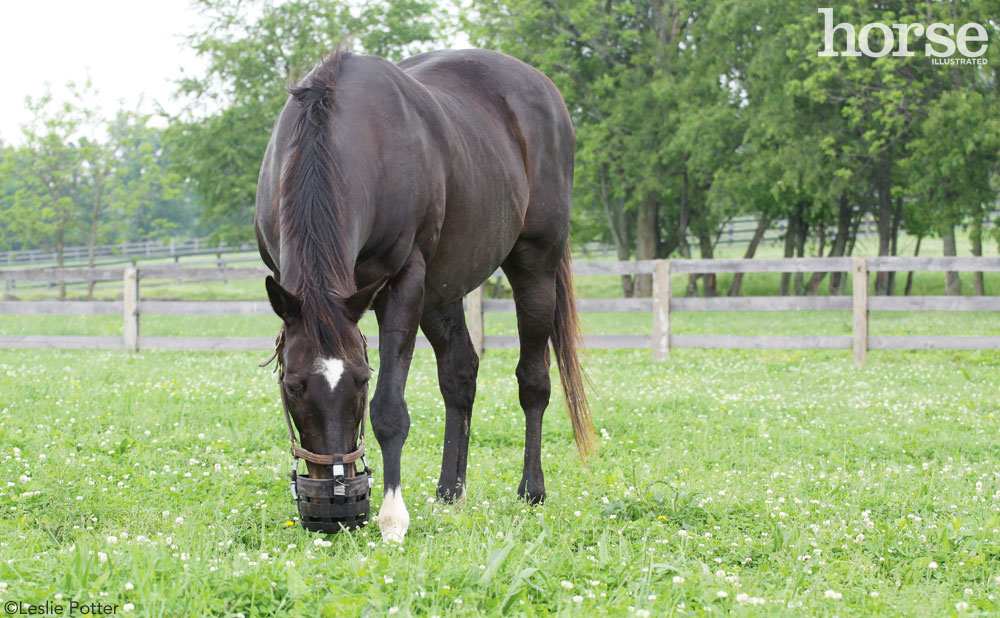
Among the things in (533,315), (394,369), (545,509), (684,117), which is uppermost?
(684,117)

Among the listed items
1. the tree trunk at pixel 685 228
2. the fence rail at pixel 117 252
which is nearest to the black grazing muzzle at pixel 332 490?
the tree trunk at pixel 685 228

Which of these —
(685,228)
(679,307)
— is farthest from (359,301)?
(685,228)

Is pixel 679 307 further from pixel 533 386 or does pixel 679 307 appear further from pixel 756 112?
pixel 756 112

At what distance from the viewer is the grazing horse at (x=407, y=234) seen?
120 inches

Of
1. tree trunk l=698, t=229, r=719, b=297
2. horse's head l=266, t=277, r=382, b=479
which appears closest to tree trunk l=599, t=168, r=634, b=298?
tree trunk l=698, t=229, r=719, b=297

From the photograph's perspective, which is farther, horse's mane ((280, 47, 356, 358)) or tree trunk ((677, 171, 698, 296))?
tree trunk ((677, 171, 698, 296))

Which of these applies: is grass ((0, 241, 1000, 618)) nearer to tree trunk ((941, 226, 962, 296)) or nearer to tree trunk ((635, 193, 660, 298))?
tree trunk ((941, 226, 962, 296))

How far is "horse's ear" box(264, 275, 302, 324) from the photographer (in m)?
2.90

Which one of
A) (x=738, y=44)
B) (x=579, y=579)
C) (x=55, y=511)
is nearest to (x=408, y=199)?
(x=579, y=579)

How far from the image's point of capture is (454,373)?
4773 mm

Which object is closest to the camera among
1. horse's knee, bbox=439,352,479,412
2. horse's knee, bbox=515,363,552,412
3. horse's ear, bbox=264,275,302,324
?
horse's ear, bbox=264,275,302,324

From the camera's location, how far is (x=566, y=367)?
5.33 m

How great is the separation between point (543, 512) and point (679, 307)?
8336mm

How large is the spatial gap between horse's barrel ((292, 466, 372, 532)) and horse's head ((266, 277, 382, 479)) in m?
0.05
